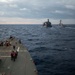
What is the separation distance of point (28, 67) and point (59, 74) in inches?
364

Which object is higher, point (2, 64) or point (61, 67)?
point (2, 64)

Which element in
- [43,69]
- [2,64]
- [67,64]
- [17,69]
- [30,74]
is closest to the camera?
[30,74]

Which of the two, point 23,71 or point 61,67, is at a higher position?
point 23,71

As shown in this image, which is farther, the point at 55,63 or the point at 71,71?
the point at 55,63

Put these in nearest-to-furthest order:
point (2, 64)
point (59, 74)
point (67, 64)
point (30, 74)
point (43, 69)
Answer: point (30, 74) → point (2, 64) → point (59, 74) → point (43, 69) → point (67, 64)

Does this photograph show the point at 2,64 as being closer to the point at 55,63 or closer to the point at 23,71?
the point at 23,71

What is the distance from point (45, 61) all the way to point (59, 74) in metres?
11.3

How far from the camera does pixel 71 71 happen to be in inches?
1631

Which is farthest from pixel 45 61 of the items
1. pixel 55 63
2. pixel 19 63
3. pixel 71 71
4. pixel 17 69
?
pixel 17 69

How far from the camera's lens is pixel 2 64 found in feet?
112

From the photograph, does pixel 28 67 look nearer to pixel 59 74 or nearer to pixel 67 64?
pixel 59 74

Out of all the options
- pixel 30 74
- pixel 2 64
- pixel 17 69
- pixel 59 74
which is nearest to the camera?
pixel 30 74

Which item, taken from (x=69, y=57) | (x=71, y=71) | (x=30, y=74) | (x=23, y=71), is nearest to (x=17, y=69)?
(x=23, y=71)

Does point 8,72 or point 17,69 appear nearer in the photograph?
point 8,72
